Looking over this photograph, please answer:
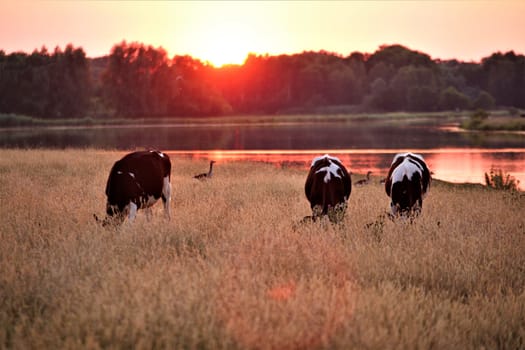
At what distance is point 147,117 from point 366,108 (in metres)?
60.9

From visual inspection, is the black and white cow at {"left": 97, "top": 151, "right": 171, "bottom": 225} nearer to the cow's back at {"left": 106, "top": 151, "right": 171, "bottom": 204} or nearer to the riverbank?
the cow's back at {"left": 106, "top": 151, "right": 171, "bottom": 204}

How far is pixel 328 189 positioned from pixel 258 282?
4.70 meters

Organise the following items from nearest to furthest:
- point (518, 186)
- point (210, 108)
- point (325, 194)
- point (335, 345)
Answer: point (335, 345) < point (325, 194) < point (518, 186) < point (210, 108)

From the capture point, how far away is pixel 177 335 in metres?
→ 6.01

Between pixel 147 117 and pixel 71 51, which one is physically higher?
pixel 71 51

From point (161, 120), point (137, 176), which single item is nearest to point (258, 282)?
point (137, 176)

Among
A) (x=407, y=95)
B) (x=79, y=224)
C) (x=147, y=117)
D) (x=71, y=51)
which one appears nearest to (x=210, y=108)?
(x=147, y=117)

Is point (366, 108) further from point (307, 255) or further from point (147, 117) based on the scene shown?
point (307, 255)

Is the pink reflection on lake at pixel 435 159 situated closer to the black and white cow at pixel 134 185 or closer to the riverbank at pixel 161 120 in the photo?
the black and white cow at pixel 134 185

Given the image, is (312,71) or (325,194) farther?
(312,71)

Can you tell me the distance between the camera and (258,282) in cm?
735

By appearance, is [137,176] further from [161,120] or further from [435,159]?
[161,120]

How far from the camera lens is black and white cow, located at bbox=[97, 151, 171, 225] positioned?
1113cm

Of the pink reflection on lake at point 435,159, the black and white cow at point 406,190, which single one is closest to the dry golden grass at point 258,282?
the black and white cow at point 406,190
